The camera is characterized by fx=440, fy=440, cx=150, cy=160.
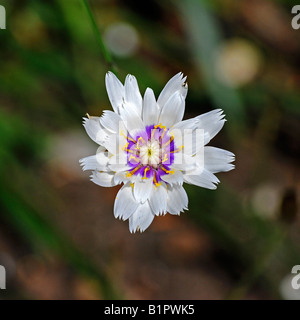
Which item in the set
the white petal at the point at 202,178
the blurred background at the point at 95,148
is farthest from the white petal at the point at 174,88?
the blurred background at the point at 95,148

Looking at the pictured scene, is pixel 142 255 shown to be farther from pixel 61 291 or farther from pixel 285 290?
pixel 285 290

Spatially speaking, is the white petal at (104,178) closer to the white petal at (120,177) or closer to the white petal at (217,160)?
the white petal at (120,177)

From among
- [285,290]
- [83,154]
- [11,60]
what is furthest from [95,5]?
[285,290]

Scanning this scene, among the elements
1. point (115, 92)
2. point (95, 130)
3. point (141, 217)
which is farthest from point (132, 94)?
point (141, 217)

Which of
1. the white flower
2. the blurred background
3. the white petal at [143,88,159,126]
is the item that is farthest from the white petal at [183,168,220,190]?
the blurred background

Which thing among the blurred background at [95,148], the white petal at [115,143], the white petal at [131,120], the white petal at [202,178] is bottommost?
the white petal at [202,178]

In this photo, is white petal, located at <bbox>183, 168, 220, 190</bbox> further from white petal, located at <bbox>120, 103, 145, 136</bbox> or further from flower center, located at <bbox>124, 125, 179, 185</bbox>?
white petal, located at <bbox>120, 103, 145, 136</bbox>

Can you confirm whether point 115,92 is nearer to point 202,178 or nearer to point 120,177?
point 120,177
